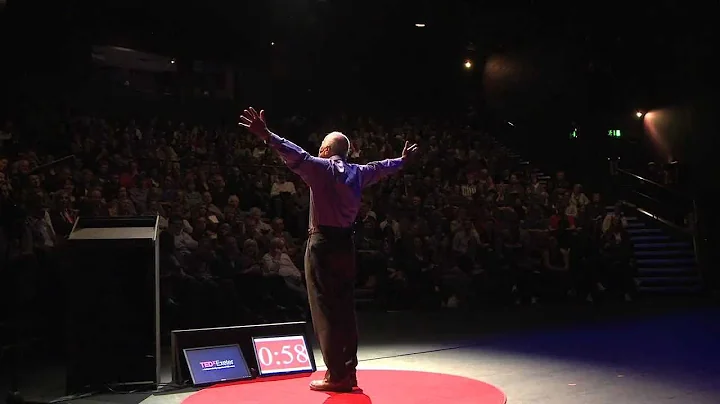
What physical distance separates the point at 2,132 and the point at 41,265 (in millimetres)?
5237

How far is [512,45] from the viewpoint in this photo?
13.8 meters

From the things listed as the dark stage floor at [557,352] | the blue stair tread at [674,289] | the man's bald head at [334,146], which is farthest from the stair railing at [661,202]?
the man's bald head at [334,146]

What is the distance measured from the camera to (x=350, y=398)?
12.9 ft

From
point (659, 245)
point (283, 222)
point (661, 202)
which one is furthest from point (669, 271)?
point (283, 222)

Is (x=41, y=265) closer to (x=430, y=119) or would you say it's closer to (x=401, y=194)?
(x=401, y=194)

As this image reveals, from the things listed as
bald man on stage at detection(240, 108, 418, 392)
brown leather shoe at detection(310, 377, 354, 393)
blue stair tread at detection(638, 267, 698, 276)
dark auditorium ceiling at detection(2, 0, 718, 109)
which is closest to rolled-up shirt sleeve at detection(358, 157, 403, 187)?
bald man on stage at detection(240, 108, 418, 392)

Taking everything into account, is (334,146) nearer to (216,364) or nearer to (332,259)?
(332,259)

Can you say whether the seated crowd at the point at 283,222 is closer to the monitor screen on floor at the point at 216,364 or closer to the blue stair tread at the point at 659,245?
the blue stair tread at the point at 659,245

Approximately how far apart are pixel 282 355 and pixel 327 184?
1342mm

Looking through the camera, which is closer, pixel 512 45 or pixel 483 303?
→ pixel 483 303

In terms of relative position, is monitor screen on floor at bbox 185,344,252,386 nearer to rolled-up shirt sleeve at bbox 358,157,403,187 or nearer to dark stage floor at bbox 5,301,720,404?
dark stage floor at bbox 5,301,720,404

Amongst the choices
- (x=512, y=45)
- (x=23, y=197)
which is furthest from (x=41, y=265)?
(x=512, y=45)

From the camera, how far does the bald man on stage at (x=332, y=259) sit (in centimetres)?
413

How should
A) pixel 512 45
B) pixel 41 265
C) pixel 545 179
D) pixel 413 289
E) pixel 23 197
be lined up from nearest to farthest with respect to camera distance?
pixel 41 265, pixel 23 197, pixel 413 289, pixel 512 45, pixel 545 179
